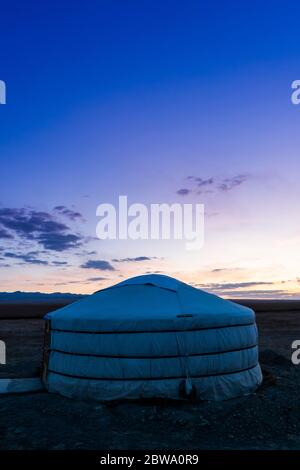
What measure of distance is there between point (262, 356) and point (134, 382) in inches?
240

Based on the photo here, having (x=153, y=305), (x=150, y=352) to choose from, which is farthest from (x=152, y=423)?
(x=153, y=305)

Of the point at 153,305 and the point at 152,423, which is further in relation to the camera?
the point at 153,305

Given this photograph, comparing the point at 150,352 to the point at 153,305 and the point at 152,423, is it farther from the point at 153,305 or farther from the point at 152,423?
the point at 152,423

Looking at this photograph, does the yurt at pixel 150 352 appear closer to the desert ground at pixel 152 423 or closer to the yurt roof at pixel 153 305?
the yurt roof at pixel 153 305

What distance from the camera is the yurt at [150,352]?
25.4ft

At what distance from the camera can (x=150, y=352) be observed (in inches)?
303

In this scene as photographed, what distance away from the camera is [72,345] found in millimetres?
8125

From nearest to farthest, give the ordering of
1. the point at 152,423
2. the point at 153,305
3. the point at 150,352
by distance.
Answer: the point at 152,423 → the point at 150,352 → the point at 153,305

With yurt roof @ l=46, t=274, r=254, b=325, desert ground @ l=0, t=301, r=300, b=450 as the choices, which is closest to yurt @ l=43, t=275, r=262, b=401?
yurt roof @ l=46, t=274, r=254, b=325

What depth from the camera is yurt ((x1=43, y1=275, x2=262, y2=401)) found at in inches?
304

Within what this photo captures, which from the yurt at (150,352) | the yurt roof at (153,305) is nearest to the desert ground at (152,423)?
the yurt at (150,352)

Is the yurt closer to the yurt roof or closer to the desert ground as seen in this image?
the yurt roof
